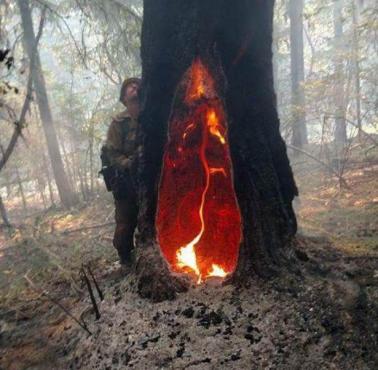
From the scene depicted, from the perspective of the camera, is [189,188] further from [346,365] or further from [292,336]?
[346,365]

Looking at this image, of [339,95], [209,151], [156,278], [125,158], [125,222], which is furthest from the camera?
[339,95]

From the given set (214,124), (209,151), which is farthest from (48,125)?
(214,124)

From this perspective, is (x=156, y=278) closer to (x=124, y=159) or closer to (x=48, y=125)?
(x=124, y=159)

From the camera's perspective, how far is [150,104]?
13.9ft

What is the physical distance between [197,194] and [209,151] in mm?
506

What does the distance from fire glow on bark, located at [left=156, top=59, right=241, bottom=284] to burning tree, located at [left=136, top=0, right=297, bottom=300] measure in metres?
0.01

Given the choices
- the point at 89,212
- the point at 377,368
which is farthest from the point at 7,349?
the point at 89,212

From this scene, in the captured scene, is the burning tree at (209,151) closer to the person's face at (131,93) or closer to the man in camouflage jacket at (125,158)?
the man in camouflage jacket at (125,158)

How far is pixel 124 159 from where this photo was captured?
16.3 ft

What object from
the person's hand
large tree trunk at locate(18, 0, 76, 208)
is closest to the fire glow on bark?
the person's hand

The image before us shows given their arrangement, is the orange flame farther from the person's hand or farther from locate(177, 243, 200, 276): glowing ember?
the person's hand

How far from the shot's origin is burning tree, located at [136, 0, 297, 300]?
13.0ft

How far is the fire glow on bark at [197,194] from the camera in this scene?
4.17 metres

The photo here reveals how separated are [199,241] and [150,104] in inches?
61.2
